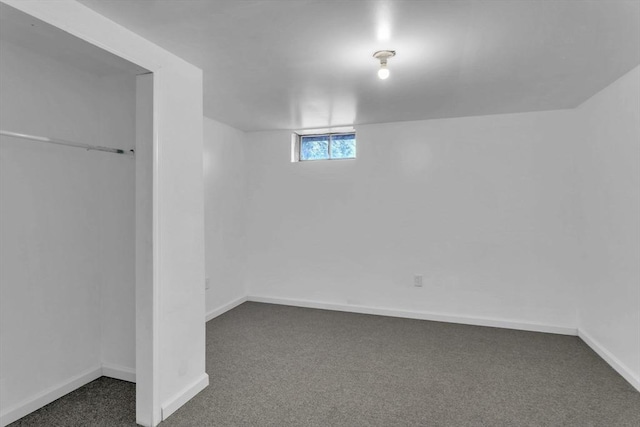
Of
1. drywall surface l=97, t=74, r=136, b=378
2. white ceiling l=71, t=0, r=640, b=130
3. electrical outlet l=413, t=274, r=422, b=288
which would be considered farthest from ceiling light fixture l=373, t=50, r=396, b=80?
electrical outlet l=413, t=274, r=422, b=288

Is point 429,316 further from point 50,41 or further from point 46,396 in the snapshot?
point 50,41

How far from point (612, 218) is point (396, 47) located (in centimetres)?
228

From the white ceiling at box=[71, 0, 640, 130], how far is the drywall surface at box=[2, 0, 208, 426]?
141 mm

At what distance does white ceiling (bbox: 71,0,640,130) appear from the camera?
1758 millimetres

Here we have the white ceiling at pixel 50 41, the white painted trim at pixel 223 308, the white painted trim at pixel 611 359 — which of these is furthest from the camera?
the white painted trim at pixel 223 308

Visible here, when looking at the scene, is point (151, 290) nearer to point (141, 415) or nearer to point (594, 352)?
point (141, 415)

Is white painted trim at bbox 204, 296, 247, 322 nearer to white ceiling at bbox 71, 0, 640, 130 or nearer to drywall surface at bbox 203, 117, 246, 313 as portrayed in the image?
drywall surface at bbox 203, 117, 246, 313

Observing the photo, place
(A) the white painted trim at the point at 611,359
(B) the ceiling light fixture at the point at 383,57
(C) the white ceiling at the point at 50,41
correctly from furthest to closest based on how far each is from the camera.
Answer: (A) the white painted trim at the point at 611,359 → (B) the ceiling light fixture at the point at 383,57 → (C) the white ceiling at the point at 50,41

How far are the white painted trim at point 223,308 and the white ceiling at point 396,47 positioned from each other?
224 cm

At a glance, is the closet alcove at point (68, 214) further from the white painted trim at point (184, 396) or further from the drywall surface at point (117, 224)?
the white painted trim at point (184, 396)

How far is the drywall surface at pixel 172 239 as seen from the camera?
6.95ft

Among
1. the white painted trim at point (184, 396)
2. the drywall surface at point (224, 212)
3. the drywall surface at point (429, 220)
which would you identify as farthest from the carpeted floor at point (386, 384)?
the drywall surface at point (224, 212)

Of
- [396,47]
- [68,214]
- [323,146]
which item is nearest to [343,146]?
[323,146]

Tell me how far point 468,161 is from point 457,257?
105 cm
